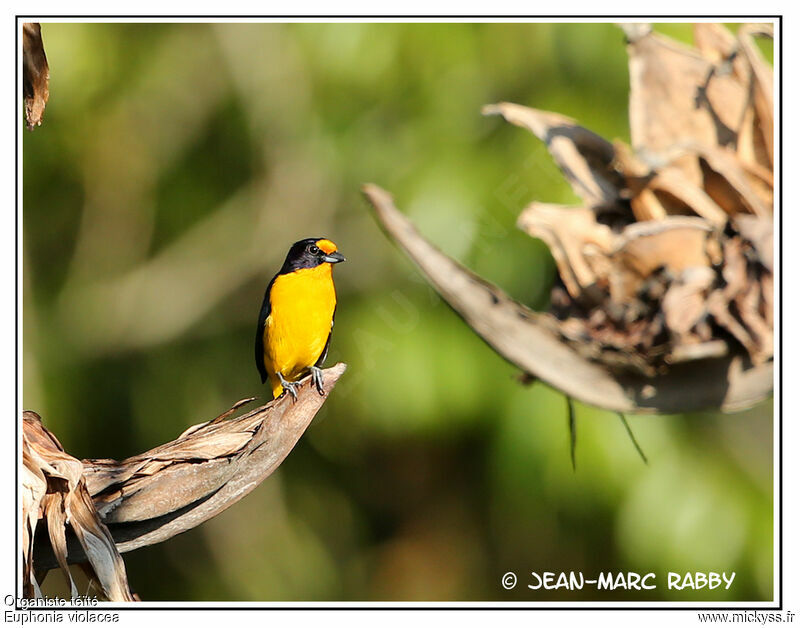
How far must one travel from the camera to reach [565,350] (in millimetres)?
1784

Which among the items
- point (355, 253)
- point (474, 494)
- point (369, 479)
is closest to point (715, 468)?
point (474, 494)

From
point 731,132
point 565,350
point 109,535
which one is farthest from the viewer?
point 731,132

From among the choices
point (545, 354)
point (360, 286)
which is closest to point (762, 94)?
point (545, 354)

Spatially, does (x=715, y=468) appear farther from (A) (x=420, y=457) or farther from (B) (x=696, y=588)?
(A) (x=420, y=457)

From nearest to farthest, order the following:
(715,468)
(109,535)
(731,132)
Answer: (109,535) → (731,132) → (715,468)

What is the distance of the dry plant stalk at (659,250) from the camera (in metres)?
1.76

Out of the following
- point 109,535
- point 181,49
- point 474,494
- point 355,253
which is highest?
point 181,49

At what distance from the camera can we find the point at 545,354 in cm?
179

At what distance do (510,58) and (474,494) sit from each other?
142cm

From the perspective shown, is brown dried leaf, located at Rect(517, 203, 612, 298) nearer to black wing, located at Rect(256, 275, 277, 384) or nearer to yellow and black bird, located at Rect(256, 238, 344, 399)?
yellow and black bird, located at Rect(256, 238, 344, 399)

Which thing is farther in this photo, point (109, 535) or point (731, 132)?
point (731, 132)

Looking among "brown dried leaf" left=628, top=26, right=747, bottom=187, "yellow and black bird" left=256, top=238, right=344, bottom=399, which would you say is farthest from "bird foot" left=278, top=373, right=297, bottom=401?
"brown dried leaf" left=628, top=26, right=747, bottom=187

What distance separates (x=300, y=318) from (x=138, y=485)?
66cm

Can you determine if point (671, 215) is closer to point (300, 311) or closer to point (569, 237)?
point (569, 237)
